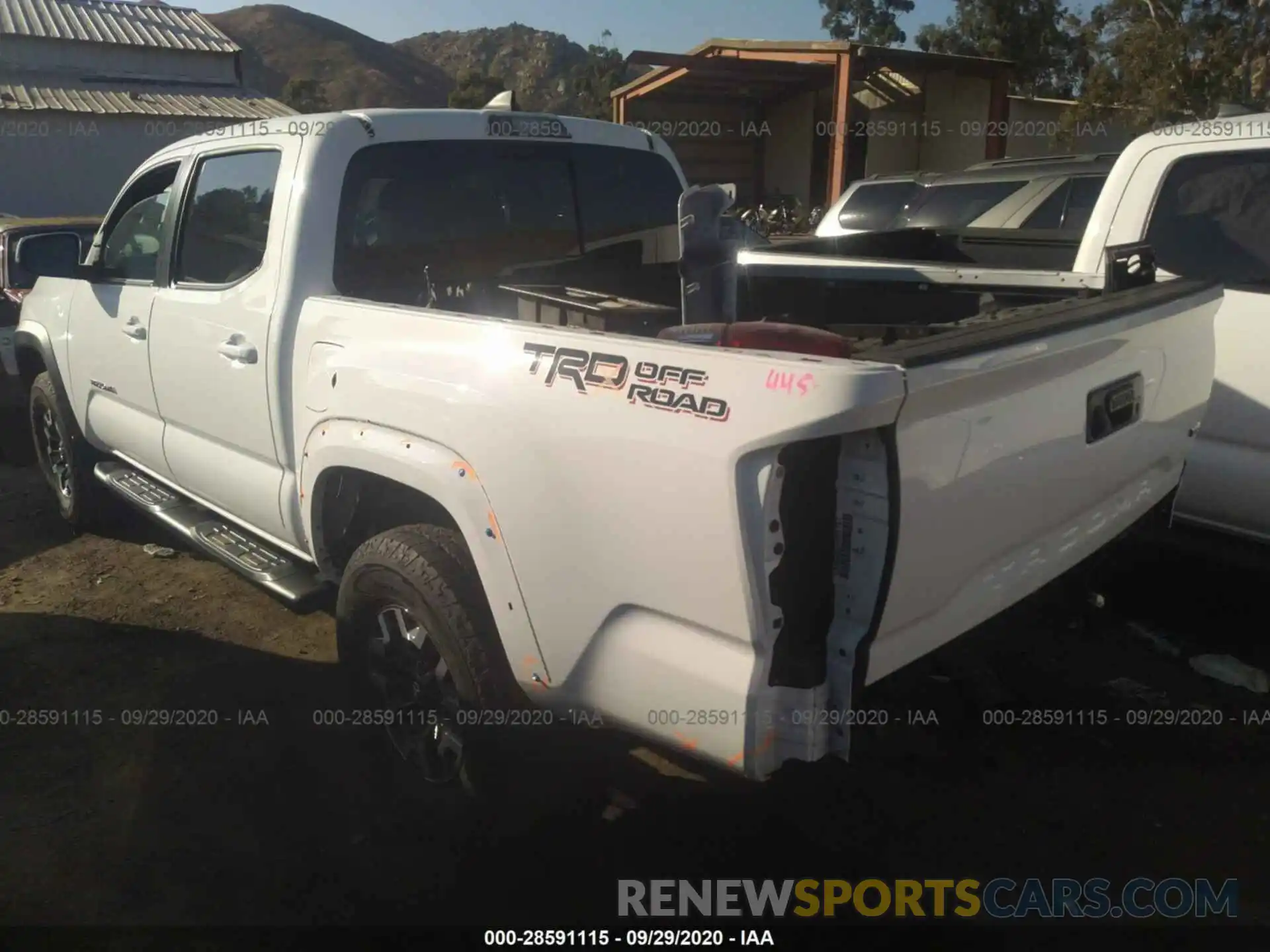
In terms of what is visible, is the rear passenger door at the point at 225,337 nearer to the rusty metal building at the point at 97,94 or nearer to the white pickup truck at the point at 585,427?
the white pickup truck at the point at 585,427

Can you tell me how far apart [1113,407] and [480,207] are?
2.31 metres

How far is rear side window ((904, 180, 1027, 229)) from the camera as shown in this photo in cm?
698

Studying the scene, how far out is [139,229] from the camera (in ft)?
15.4

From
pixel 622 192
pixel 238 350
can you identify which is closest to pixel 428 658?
pixel 238 350

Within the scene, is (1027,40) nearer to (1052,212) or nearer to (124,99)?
(124,99)

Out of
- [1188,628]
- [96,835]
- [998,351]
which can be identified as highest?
[998,351]

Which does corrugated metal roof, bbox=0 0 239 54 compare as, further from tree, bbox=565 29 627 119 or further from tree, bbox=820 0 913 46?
tree, bbox=820 0 913 46

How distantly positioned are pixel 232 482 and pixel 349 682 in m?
1.03

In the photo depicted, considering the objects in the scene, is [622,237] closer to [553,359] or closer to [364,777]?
[553,359]

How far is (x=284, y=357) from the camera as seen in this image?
329 cm

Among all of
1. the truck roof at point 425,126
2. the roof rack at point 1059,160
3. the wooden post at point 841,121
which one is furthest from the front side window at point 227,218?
the wooden post at point 841,121

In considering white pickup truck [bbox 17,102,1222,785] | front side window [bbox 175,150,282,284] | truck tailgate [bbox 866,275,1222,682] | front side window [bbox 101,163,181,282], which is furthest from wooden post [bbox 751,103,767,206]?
truck tailgate [bbox 866,275,1222,682]

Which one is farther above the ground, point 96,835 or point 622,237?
point 622,237

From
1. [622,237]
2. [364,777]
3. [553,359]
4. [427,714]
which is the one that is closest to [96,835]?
[364,777]
